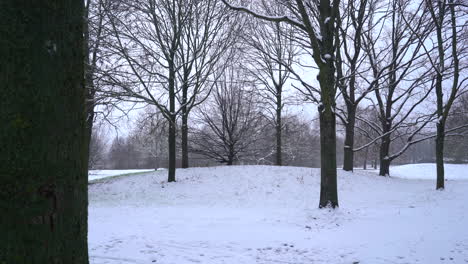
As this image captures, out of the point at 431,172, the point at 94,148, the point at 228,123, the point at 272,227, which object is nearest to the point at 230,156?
the point at 228,123

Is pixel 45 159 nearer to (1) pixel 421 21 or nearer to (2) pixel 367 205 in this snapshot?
(2) pixel 367 205

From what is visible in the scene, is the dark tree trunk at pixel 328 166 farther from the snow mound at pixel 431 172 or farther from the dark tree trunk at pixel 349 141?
the snow mound at pixel 431 172

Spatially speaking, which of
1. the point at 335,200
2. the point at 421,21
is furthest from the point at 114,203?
the point at 421,21

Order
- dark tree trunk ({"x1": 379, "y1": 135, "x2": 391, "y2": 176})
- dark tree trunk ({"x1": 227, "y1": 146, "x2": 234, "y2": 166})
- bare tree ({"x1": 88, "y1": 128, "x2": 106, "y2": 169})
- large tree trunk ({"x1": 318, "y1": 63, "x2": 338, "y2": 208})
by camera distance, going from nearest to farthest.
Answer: large tree trunk ({"x1": 318, "y1": 63, "x2": 338, "y2": 208}) → dark tree trunk ({"x1": 379, "y1": 135, "x2": 391, "y2": 176}) → dark tree trunk ({"x1": 227, "y1": 146, "x2": 234, "y2": 166}) → bare tree ({"x1": 88, "y1": 128, "x2": 106, "y2": 169})

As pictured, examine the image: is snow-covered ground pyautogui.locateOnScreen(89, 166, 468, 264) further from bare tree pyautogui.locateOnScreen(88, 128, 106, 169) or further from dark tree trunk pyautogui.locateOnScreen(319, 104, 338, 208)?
bare tree pyautogui.locateOnScreen(88, 128, 106, 169)

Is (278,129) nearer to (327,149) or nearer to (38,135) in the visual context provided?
(327,149)

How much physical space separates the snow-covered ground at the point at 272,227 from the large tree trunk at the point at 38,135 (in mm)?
3780

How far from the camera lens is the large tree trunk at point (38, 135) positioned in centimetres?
124

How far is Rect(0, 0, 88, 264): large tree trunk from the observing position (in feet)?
4.08

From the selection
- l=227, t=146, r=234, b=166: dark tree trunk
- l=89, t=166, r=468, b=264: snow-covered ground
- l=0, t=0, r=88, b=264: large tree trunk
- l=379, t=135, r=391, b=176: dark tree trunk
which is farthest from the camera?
l=227, t=146, r=234, b=166: dark tree trunk

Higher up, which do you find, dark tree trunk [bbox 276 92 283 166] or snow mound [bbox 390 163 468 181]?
dark tree trunk [bbox 276 92 283 166]

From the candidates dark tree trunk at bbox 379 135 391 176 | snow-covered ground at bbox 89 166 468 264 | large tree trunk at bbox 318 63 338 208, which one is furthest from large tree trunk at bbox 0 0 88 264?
dark tree trunk at bbox 379 135 391 176

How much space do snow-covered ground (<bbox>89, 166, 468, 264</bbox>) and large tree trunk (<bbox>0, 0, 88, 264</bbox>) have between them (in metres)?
3.78

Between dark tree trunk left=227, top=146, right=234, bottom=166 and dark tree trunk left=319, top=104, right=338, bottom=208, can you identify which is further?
dark tree trunk left=227, top=146, right=234, bottom=166
